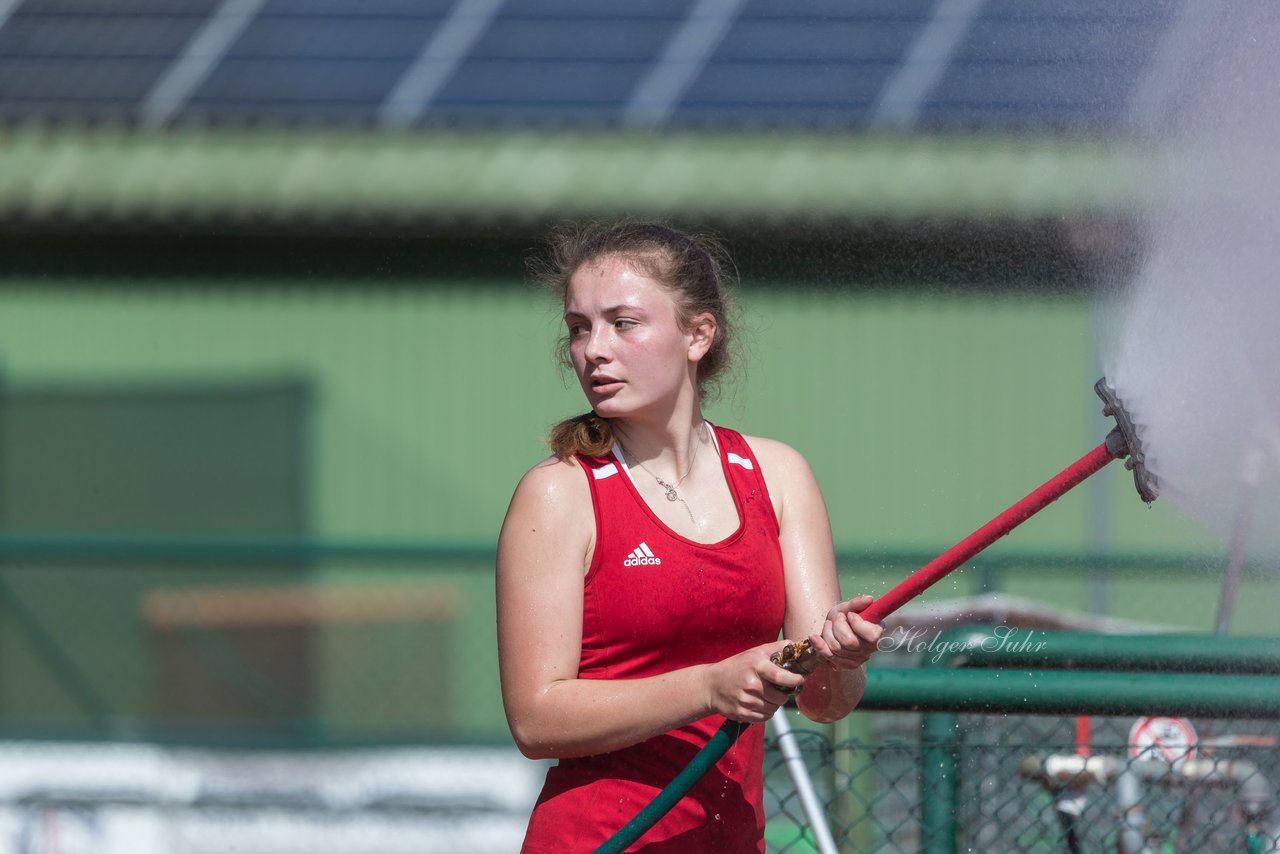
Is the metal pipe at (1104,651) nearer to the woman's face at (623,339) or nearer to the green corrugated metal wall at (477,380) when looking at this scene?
the woman's face at (623,339)

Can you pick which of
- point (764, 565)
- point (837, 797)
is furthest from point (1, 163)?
point (764, 565)

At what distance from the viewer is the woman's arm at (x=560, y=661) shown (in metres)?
1.79

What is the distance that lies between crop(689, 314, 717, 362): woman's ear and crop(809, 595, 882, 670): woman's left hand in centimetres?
46

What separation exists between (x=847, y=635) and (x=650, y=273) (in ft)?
1.84

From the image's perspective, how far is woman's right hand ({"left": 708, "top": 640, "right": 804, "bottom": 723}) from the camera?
1715 millimetres

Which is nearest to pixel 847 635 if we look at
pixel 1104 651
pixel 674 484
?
pixel 674 484

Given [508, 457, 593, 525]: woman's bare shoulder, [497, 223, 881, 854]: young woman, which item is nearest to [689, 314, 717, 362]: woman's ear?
[497, 223, 881, 854]: young woman

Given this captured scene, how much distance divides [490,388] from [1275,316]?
518cm

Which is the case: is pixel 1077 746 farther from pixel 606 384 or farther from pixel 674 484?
pixel 606 384

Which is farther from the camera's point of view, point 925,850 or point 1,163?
point 1,163

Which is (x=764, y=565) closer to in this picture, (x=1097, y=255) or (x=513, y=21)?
(x=1097, y=255)

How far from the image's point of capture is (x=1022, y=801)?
2922 mm

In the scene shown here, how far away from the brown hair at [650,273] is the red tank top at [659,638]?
41 mm

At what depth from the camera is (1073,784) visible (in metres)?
2.74
